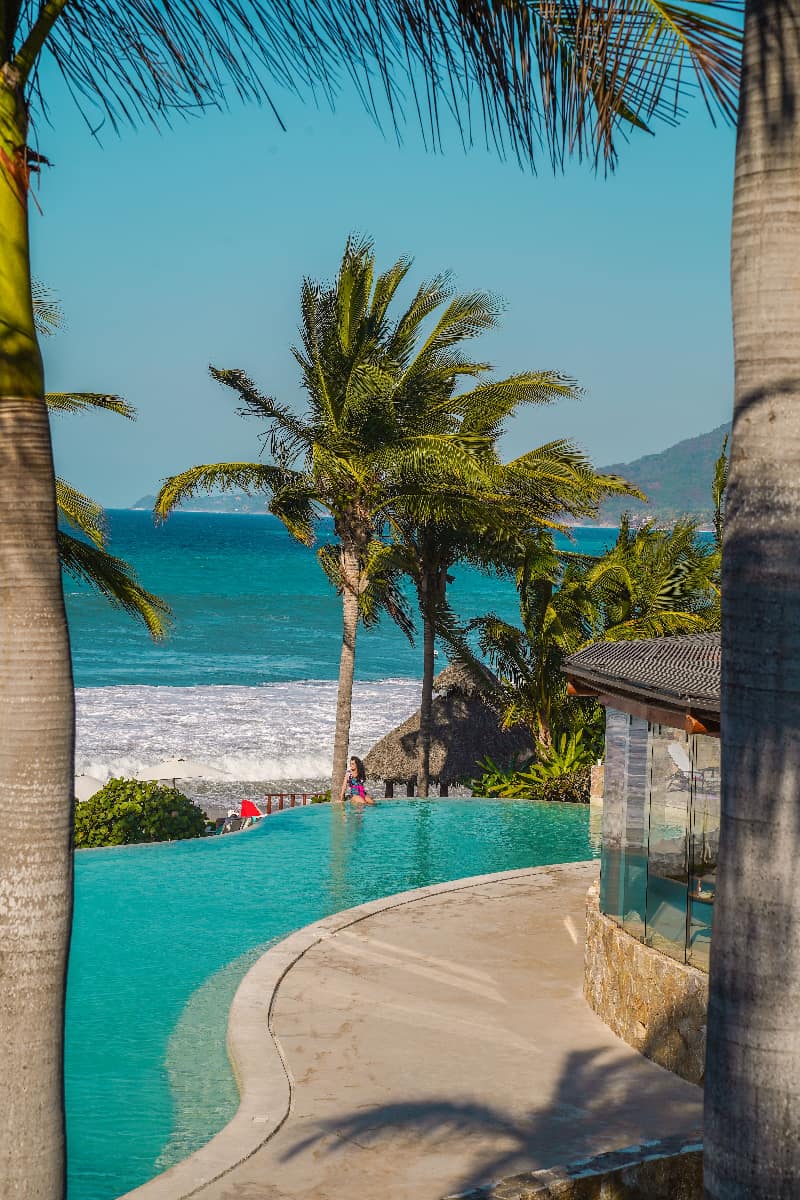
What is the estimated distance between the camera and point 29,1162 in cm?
333

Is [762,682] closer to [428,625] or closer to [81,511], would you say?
[81,511]

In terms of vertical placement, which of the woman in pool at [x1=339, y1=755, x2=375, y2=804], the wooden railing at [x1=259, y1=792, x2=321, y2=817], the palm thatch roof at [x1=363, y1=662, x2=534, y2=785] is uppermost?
the palm thatch roof at [x1=363, y1=662, x2=534, y2=785]

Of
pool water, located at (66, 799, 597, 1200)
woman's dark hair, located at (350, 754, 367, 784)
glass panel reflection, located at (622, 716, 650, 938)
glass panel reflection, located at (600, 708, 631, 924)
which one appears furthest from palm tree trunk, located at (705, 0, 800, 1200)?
woman's dark hair, located at (350, 754, 367, 784)

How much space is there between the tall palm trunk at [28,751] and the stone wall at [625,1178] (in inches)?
92.2

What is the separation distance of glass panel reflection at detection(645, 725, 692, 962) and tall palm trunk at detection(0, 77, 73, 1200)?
630 cm

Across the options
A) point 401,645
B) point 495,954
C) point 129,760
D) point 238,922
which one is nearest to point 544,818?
point 238,922

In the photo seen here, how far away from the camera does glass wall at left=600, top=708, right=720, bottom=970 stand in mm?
8867

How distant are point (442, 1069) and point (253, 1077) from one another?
4.19ft

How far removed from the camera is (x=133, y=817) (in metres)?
17.9

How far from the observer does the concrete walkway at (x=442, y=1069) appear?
269 inches

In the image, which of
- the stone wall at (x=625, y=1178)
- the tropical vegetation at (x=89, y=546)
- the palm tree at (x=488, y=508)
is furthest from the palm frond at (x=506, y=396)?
the stone wall at (x=625, y=1178)

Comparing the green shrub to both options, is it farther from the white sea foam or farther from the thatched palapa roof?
the white sea foam

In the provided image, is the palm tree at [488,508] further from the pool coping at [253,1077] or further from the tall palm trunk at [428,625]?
the pool coping at [253,1077]

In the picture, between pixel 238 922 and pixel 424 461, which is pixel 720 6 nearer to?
pixel 238 922
